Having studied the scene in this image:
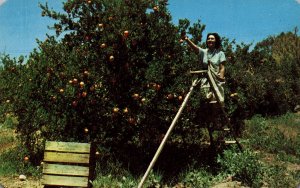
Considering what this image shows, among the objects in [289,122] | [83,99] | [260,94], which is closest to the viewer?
[83,99]

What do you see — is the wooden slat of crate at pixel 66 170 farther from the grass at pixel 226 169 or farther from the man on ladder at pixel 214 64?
the man on ladder at pixel 214 64

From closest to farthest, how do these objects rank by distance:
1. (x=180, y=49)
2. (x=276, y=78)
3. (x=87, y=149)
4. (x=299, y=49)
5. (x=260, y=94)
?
(x=87, y=149), (x=180, y=49), (x=260, y=94), (x=276, y=78), (x=299, y=49)

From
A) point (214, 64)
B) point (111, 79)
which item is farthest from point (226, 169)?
point (111, 79)

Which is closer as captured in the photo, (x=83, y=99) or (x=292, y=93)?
(x=83, y=99)

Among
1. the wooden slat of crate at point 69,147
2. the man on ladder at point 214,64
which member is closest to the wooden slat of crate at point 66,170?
the wooden slat of crate at point 69,147

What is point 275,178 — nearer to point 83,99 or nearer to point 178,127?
point 178,127

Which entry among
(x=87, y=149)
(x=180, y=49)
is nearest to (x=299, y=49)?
(x=180, y=49)

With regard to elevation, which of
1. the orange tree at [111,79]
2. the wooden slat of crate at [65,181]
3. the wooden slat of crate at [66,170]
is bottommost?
the wooden slat of crate at [65,181]

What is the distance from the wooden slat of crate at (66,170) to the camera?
19.5ft

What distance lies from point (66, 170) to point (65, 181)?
179mm

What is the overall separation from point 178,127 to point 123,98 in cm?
147

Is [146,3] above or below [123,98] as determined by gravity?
above

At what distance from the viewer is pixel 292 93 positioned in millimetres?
16453

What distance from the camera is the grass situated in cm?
630
